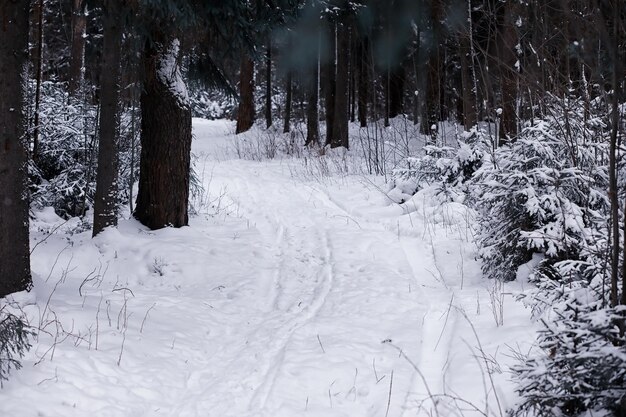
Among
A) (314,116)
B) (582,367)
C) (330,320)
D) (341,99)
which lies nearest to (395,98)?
(314,116)

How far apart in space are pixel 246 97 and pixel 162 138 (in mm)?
17423

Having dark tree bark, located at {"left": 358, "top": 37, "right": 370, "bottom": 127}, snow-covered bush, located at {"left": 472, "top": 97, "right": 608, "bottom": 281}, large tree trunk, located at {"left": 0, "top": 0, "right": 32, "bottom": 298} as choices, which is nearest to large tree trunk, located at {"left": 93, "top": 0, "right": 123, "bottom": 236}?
large tree trunk, located at {"left": 0, "top": 0, "right": 32, "bottom": 298}

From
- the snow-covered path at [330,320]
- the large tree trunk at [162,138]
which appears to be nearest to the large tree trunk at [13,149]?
the snow-covered path at [330,320]

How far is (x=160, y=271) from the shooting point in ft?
21.7

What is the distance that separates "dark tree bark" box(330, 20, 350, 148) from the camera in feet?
65.4

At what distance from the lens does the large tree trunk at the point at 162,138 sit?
773cm

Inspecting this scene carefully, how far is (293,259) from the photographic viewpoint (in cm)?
756

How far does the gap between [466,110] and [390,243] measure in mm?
7126

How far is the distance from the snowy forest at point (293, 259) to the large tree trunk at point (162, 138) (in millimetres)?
31

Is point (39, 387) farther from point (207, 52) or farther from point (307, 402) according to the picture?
point (207, 52)

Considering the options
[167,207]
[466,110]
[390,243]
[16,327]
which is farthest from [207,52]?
[466,110]

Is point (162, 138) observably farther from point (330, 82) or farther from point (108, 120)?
point (330, 82)

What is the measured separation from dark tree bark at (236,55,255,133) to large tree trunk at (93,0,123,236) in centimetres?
1647

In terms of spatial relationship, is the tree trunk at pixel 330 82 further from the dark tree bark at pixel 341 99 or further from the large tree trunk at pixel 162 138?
the large tree trunk at pixel 162 138
